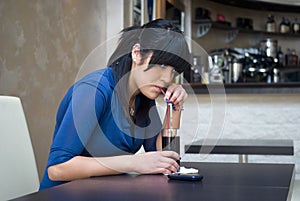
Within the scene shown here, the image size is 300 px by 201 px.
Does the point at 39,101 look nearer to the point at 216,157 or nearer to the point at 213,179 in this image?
the point at 216,157

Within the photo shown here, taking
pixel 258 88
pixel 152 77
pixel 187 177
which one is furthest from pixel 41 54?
pixel 187 177

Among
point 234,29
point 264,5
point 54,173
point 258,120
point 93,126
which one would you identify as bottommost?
point 258,120

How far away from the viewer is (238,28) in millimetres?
7219

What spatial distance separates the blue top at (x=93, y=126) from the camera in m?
1.51

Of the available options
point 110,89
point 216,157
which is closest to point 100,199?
point 110,89

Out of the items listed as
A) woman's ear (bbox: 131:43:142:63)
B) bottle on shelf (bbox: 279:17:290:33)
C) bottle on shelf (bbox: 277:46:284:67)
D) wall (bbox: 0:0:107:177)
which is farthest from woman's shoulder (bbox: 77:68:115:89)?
bottle on shelf (bbox: 279:17:290:33)

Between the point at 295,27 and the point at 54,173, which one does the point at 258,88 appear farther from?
the point at 295,27

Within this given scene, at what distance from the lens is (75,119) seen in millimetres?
1510

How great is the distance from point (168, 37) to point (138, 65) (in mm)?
162

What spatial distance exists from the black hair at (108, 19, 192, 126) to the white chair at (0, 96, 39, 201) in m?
0.39

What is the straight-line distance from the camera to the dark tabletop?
1155mm

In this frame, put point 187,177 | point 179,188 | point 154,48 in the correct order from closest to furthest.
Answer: point 179,188, point 187,177, point 154,48

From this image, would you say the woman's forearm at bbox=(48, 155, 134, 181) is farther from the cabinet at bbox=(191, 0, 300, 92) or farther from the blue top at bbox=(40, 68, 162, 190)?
the cabinet at bbox=(191, 0, 300, 92)

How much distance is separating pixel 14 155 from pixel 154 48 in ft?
2.00
